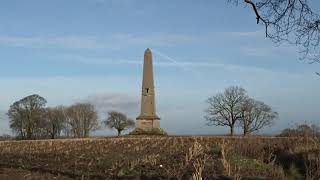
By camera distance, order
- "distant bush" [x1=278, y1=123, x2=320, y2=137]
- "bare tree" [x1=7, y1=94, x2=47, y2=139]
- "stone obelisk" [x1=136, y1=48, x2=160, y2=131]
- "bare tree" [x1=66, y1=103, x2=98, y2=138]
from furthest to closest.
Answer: "bare tree" [x1=66, y1=103, x2=98, y2=138] < "bare tree" [x1=7, y1=94, x2=47, y2=139] < "stone obelisk" [x1=136, y1=48, x2=160, y2=131] < "distant bush" [x1=278, y1=123, x2=320, y2=137]

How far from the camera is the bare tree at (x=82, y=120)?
3950 inches

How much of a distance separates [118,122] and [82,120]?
7138 millimetres

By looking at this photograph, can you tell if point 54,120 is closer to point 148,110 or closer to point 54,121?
point 54,121

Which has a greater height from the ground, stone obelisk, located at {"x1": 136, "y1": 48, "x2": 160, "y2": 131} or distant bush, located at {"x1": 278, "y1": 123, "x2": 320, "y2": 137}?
stone obelisk, located at {"x1": 136, "y1": 48, "x2": 160, "y2": 131}

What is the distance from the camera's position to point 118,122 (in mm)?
104438

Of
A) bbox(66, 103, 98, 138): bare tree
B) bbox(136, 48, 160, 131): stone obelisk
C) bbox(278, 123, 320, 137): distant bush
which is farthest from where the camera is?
bbox(66, 103, 98, 138): bare tree

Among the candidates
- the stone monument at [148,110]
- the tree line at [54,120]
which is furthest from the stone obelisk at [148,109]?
the tree line at [54,120]

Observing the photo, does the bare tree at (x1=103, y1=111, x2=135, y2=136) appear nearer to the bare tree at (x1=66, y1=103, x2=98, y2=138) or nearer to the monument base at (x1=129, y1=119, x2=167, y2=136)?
the bare tree at (x1=66, y1=103, x2=98, y2=138)

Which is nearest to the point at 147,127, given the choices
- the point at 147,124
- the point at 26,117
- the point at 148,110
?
the point at 147,124

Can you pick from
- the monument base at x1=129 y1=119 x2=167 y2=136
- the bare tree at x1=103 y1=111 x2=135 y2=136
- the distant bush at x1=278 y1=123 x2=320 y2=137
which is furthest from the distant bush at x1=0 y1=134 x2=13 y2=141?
the distant bush at x1=278 y1=123 x2=320 y2=137

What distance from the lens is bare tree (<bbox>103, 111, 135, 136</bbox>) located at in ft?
339

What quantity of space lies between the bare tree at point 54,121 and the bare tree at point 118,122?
829cm

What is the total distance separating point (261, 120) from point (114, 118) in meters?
35.0

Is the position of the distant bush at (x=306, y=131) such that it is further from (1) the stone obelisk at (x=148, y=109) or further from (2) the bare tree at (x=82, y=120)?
(2) the bare tree at (x=82, y=120)
